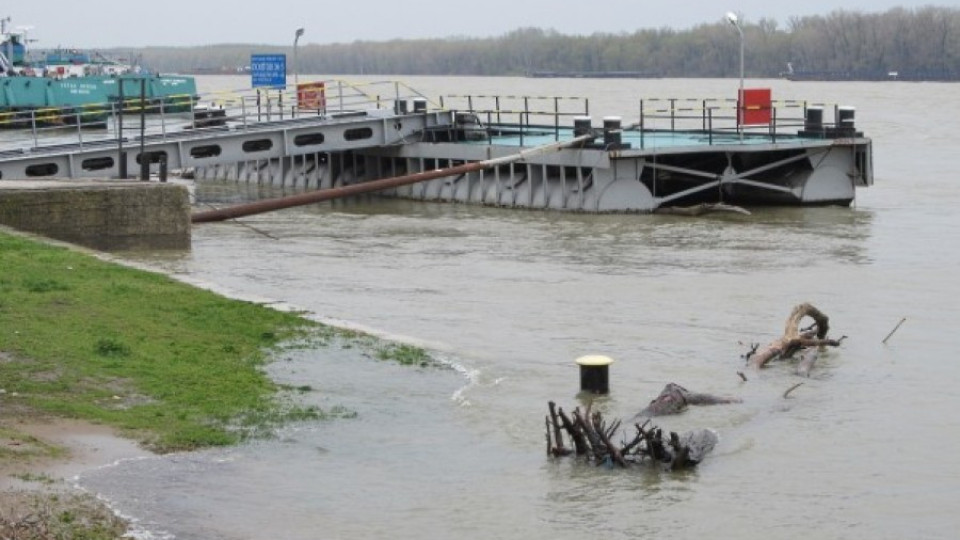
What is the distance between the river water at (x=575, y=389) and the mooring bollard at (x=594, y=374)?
160 mm

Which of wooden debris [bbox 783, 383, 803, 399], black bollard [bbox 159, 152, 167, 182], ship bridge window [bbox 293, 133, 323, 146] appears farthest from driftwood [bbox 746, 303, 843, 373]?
ship bridge window [bbox 293, 133, 323, 146]

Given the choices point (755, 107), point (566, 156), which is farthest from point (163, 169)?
point (755, 107)

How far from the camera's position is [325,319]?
20.1 m

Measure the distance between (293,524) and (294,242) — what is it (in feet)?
71.6

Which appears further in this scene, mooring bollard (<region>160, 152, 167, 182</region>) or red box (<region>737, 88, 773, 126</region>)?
red box (<region>737, 88, 773, 126</region>)

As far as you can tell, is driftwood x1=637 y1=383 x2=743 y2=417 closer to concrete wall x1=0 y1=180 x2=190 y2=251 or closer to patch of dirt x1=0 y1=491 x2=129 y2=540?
patch of dirt x1=0 y1=491 x2=129 y2=540

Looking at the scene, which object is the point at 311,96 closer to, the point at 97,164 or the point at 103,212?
the point at 97,164

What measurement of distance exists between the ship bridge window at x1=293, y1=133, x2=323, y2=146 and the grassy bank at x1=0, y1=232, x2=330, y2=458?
21113 mm

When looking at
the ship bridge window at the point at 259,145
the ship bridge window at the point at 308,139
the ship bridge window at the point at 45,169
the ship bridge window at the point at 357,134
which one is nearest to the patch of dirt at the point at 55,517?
the ship bridge window at the point at 45,169

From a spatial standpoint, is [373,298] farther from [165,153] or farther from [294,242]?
[165,153]

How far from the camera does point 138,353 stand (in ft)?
53.4

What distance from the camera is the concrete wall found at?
26453mm

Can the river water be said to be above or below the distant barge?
below

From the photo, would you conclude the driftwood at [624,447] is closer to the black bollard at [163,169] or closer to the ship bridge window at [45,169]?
the black bollard at [163,169]
